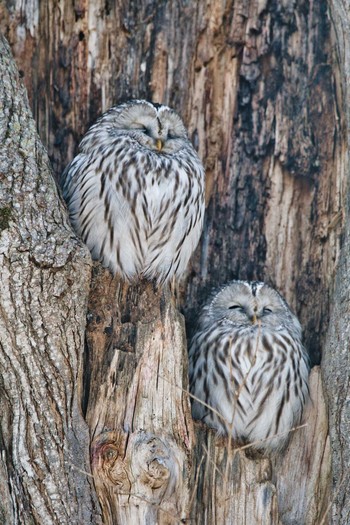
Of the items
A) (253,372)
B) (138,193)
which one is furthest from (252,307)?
(138,193)

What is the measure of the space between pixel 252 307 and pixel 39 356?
153 centimetres

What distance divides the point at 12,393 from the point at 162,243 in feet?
4.42

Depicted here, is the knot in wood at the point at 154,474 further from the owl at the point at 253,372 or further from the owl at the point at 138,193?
the owl at the point at 138,193

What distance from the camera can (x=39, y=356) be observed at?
445 centimetres

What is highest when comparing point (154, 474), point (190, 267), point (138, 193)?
point (138, 193)

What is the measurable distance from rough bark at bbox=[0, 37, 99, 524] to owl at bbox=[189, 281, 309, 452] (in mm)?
1034

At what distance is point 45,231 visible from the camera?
456cm

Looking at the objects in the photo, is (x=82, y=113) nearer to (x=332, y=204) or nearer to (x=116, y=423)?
(x=332, y=204)

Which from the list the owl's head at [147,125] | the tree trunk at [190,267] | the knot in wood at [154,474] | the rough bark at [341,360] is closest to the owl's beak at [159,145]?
the owl's head at [147,125]

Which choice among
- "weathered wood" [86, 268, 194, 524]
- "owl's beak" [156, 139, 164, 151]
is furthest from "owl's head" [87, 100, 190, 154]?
"weathered wood" [86, 268, 194, 524]

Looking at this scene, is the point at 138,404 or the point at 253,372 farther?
the point at 253,372

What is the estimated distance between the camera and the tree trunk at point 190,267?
4441mm

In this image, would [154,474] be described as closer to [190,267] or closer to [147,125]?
[190,267]

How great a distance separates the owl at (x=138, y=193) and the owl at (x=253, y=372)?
1.54 ft
